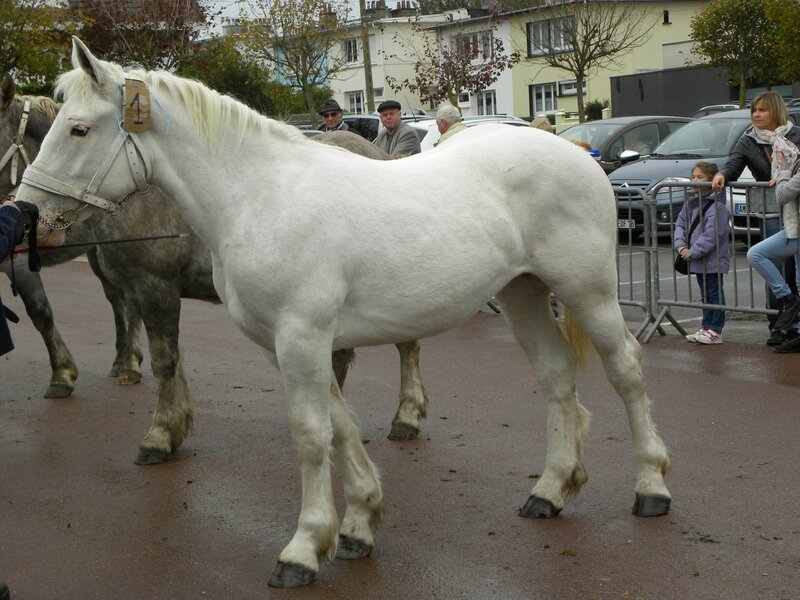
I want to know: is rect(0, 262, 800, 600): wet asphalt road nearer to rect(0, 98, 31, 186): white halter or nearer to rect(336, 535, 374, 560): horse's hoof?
rect(336, 535, 374, 560): horse's hoof

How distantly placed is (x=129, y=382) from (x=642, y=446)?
16.7ft

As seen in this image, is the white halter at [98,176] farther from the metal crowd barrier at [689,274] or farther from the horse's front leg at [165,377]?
the metal crowd barrier at [689,274]

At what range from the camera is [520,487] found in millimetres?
5645

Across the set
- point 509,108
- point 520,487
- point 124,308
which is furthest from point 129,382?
point 509,108

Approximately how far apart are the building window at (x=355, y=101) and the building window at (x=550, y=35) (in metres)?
14.0

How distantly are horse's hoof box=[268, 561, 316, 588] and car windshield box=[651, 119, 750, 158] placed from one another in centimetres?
1375

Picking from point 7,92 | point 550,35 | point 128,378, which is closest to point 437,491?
point 7,92

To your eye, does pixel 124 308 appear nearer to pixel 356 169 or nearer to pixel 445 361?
pixel 445 361

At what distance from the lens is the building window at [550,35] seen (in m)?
36.4

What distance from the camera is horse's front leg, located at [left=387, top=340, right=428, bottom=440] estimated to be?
22.2ft

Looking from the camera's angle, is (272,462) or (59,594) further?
(272,462)

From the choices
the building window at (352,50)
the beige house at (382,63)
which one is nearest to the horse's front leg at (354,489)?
the building window at (352,50)

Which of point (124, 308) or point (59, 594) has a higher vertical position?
point (124, 308)

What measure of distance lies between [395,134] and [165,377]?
17.6 ft
